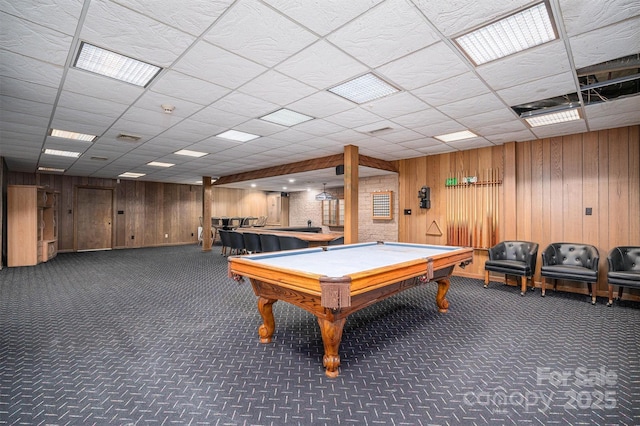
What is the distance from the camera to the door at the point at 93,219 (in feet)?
34.8

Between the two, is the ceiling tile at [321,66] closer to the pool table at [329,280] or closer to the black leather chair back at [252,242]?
the pool table at [329,280]

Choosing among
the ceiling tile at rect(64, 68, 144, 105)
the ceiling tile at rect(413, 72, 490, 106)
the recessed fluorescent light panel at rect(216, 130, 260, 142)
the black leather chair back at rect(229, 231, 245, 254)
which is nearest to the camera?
the ceiling tile at rect(64, 68, 144, 105)

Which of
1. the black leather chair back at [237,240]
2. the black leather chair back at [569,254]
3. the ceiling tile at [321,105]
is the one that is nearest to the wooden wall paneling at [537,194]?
the black leather chair back at [569,254]

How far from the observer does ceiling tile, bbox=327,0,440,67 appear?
2104 mm

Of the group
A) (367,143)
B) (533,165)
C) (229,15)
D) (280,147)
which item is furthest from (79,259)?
(533,165)

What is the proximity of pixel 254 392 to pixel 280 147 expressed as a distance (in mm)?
4873

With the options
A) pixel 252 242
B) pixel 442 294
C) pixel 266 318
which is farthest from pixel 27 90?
pixel 442 294

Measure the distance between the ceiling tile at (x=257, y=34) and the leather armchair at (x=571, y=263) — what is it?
5026 millimetres

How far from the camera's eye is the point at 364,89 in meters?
3.41

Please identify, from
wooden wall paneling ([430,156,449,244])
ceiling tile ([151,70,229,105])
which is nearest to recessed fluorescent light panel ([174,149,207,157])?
ceiling tile ([151,70,229,105])

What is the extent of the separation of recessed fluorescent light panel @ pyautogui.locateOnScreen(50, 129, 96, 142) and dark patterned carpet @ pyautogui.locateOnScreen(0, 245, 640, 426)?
2761 mm

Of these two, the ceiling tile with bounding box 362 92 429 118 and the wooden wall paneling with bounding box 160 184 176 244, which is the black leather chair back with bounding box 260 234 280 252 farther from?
the wooden wall paneling with bounding box 160 184 176 244

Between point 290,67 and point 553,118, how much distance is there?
4.14 meters

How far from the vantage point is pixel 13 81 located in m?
3.06
